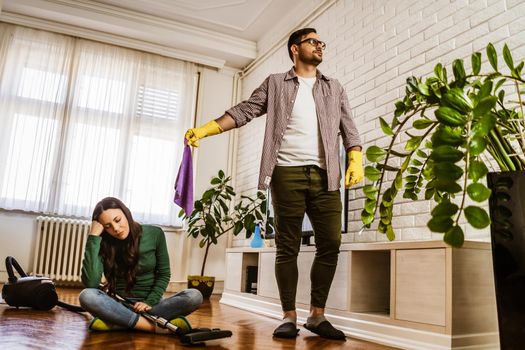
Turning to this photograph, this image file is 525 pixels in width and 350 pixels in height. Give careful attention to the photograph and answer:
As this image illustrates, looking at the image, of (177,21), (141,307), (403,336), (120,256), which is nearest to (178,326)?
(141,307)

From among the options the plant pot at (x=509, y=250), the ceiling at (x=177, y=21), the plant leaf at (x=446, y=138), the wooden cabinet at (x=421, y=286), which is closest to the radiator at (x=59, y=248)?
the ceiling at (x=177, y=21)

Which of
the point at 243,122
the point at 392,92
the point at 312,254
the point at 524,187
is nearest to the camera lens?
the point at 524,187

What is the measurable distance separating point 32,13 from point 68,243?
2.22m

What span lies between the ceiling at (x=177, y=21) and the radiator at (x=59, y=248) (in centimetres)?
190

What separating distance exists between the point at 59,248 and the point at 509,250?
4120 mm

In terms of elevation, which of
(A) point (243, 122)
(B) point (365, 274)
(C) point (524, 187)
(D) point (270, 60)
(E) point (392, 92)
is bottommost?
(B) point (365, 274)

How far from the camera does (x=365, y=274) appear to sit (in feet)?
7.95

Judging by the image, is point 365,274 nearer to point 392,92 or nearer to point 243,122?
point 243,122

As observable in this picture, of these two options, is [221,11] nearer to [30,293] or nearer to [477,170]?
[30,293]

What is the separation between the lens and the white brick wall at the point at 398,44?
2.36 m

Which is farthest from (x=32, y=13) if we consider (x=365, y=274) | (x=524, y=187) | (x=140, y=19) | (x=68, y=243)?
(x=524, y=187)

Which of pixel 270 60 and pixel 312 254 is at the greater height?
pixel 270 60

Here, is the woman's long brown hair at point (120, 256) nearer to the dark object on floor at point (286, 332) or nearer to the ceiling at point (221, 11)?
the dark object on floor at point (286, 332)

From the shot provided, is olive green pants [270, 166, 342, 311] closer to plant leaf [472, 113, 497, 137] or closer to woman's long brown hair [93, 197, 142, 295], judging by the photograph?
woman's long brown hair [93, 197, 142, 295]
